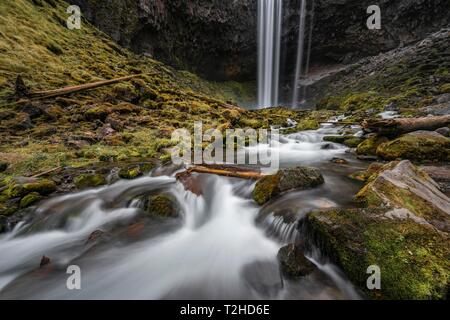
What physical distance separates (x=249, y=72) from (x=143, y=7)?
17.3 metres

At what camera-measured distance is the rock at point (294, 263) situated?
99.0 inches

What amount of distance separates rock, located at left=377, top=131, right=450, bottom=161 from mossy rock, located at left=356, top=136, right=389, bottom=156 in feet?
2.27

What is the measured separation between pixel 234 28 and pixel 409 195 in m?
34.6

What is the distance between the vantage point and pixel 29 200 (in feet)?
14.2

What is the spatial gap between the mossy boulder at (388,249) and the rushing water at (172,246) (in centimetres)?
22

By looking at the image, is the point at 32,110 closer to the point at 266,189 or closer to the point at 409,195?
the point at 266,189

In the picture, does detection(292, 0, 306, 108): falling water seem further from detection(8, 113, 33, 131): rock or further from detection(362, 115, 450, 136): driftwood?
detection(8, 113, 33, 131): rock

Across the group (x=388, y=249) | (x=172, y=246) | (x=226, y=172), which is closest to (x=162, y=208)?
(x=172, y=246)

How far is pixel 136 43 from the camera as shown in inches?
1031

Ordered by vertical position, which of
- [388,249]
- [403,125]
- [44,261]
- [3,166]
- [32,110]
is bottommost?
[44,261]

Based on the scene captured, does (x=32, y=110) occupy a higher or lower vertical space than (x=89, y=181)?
higher

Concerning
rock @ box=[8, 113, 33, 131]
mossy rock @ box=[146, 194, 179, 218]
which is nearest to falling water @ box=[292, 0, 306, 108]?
rock @ box=[8, 113, 33, 131]

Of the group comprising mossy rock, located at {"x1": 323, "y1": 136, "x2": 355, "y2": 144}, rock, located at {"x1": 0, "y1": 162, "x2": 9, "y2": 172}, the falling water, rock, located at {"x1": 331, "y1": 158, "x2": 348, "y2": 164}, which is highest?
the falling water

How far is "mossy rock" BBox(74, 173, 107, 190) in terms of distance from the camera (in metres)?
5.22
